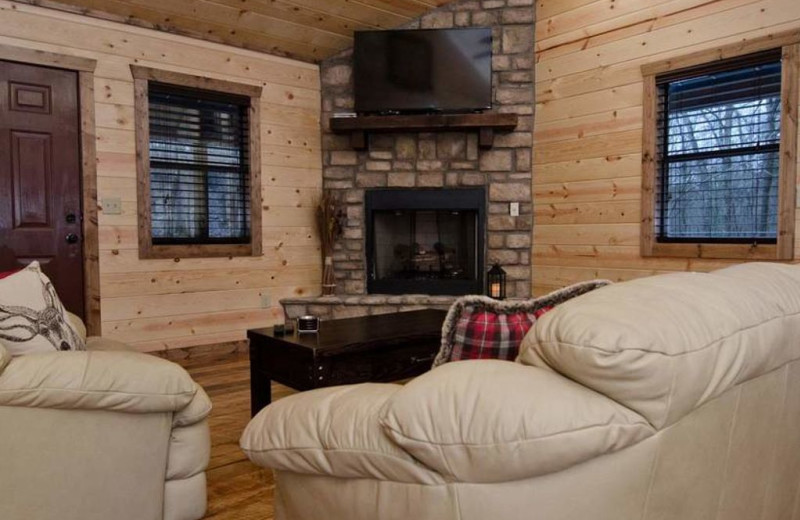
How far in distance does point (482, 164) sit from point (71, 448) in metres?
3.99

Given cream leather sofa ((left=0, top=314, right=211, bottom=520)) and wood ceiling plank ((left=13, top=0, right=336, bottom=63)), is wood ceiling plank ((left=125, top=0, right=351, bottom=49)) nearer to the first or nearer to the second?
wood ceiling plank ((left=13, top=0, right=336, bottom=63))

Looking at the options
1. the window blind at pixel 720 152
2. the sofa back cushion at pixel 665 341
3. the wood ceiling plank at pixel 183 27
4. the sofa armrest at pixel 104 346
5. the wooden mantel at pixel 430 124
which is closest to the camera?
the sofa back cushion at pixel 665 341

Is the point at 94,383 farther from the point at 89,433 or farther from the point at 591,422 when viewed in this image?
the point at 591,422

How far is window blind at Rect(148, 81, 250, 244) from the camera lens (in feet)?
14.7

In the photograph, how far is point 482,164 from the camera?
16.6 feet

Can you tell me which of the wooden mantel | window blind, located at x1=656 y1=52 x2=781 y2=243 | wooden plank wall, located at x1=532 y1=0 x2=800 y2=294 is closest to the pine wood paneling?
the wooden mantel

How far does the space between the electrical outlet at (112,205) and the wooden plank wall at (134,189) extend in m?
0.03

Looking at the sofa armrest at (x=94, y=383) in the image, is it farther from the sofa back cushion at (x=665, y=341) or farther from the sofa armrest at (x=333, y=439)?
the sofa back cushion at (x=665, y=341)

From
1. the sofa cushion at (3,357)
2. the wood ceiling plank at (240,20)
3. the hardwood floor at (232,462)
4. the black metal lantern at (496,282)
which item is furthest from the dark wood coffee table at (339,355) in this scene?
the wood ceiling plank at (240,20)

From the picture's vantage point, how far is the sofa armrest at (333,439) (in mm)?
990

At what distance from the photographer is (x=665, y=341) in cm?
86

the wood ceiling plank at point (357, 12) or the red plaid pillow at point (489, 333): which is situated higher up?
the wood ceiling plank at point (357, 12)

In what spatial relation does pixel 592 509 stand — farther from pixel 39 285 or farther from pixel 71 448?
pixel 39 285

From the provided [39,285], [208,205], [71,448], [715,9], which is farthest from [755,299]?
[208,205]
